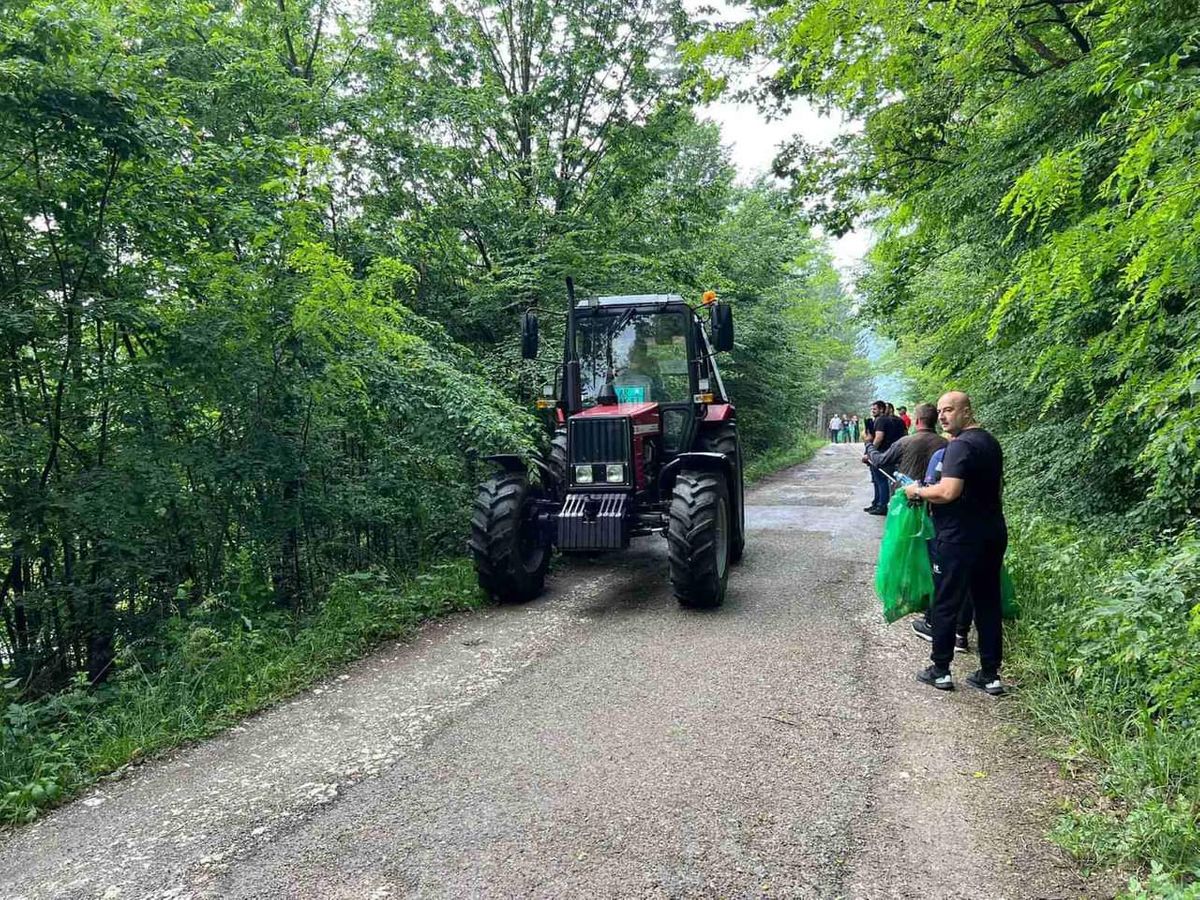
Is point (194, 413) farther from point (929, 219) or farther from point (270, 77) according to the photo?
point (929, 219)

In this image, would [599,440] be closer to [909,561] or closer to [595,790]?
[909,561]

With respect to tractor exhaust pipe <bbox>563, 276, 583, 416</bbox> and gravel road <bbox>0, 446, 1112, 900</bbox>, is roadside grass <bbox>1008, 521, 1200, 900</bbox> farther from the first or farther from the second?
tractor exhaust pipe <bbox>563, 276, 583, 416</bbox>

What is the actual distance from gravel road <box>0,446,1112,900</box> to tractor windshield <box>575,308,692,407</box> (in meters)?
2.74

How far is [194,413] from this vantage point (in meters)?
5.48

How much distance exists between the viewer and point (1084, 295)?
3254 millimetres

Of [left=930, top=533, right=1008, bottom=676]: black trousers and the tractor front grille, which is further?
the tractor front grille

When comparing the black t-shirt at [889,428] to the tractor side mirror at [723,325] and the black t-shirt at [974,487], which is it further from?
the black t-shirt at [974,487]

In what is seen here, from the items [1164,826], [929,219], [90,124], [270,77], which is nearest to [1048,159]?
[1164,826]

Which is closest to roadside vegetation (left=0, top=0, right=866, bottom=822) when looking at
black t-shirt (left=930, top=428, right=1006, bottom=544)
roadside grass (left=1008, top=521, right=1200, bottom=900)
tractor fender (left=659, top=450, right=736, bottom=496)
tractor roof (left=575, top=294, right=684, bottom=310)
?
tractor roof (left=575, top=294, right=684, bottom=310)

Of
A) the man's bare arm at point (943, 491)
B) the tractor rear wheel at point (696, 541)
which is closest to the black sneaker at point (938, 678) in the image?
the man's bare arm at point (943, 491)

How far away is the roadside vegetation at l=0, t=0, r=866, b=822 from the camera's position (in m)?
4.46

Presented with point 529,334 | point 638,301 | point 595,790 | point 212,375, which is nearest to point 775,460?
point 638,301

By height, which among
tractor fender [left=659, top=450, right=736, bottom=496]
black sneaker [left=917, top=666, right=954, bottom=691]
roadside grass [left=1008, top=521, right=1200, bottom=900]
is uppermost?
tractor fender [left=659, top=450, right=736, bottom=496]

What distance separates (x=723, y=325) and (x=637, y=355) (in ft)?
3.26
